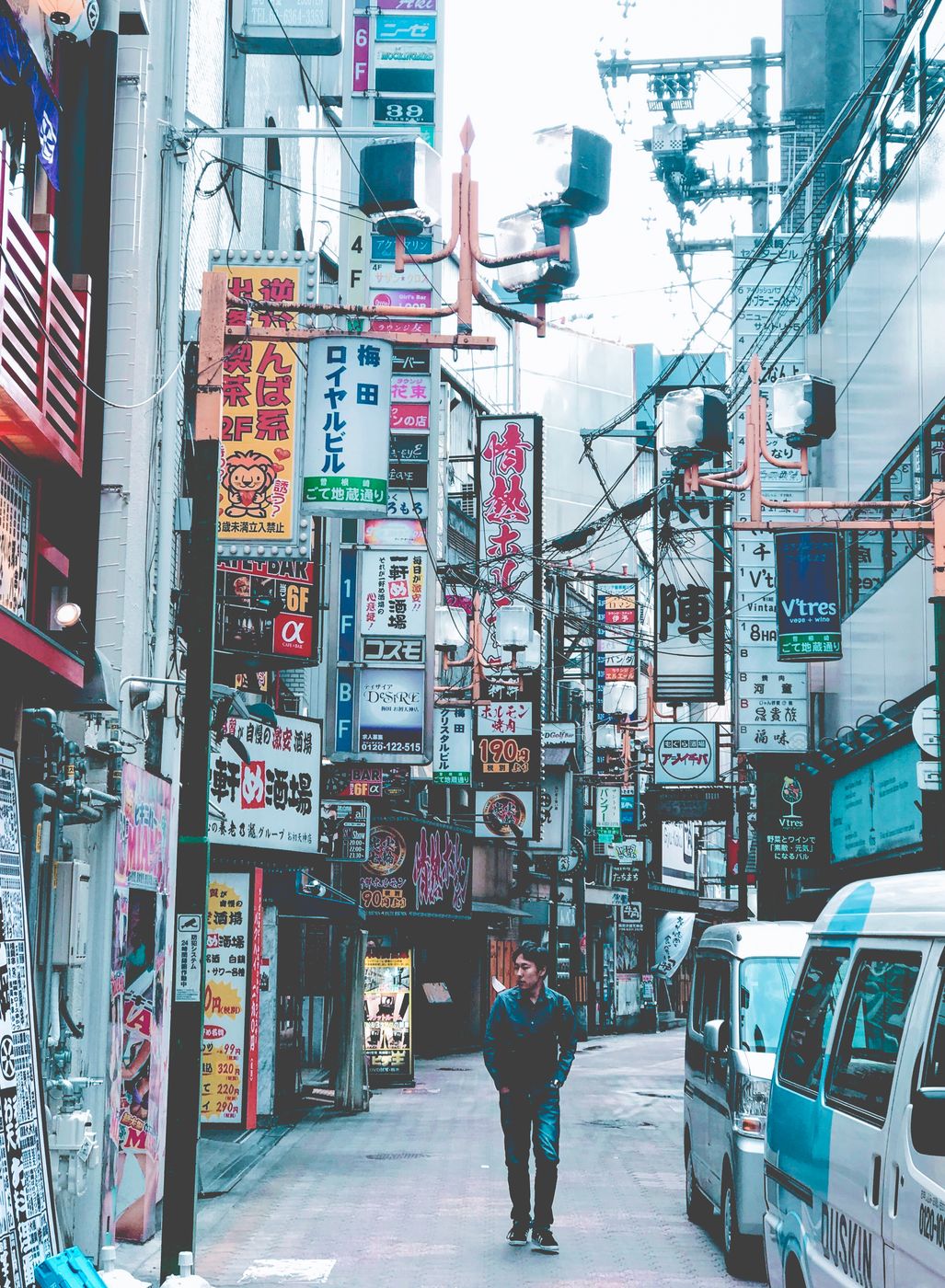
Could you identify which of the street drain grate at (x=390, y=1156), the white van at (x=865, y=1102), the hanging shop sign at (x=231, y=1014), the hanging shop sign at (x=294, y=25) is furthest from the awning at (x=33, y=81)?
the street drain grate at (x=390, y=1156)

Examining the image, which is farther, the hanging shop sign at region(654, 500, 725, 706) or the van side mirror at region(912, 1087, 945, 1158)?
the hanging shop sign at region(654, 500, 725, 706)

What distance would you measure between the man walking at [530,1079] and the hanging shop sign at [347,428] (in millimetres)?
3786

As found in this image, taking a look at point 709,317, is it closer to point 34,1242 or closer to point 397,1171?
point 397,1171

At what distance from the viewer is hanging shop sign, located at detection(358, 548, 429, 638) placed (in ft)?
79.8

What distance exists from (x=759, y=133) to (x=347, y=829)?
24443 millimetres

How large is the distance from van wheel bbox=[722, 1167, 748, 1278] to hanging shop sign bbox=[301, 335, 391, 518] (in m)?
5.72

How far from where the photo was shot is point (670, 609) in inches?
1123

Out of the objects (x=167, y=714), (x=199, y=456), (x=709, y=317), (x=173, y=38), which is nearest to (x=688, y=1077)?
(x=167, y=714)

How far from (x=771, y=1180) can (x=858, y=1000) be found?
6.16 feet

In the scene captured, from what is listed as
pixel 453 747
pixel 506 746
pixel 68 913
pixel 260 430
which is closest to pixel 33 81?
pixel 260 430

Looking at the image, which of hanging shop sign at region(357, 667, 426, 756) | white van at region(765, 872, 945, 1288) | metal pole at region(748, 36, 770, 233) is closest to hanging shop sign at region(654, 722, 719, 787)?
hanging shop sign at region(357, 667, 426, 756)

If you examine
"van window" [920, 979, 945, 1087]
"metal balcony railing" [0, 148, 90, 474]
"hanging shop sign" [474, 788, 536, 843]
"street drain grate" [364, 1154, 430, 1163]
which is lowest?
"street drain grate" [364, 1154, 430, 1163]

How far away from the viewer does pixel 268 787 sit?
60.1 feet

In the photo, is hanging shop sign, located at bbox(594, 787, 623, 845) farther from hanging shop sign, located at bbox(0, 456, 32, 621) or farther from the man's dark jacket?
hanging shop sign, located at bbox(0, 456, 32, 621)
